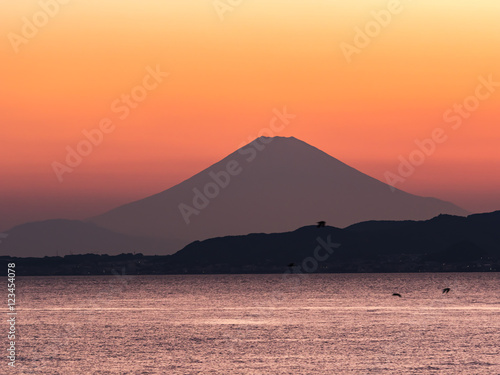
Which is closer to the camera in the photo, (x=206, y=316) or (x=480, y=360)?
(x=480, y=360)

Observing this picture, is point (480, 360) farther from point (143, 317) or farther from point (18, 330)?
point (143, 317)

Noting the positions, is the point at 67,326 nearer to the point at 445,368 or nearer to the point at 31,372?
the point at 31,372

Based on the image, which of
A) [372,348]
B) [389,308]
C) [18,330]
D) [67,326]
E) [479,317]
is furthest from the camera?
[389,308]

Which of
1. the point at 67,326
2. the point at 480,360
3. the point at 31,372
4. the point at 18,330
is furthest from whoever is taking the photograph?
the point at 67,326

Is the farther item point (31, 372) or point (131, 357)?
point (131, 357)

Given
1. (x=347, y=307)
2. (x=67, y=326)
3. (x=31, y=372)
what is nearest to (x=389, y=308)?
(x=347, y=307)

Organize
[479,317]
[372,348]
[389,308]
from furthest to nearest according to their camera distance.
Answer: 1. [389,308]
2. [479,317]
3. [372,348]

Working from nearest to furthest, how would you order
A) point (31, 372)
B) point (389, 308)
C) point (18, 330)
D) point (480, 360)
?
point (31, 372) < point (480, 360) < point (18, 330) < point (389, 308)

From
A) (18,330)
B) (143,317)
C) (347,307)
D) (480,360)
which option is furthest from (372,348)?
(347,307)

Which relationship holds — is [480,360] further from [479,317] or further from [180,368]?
[479,317]
